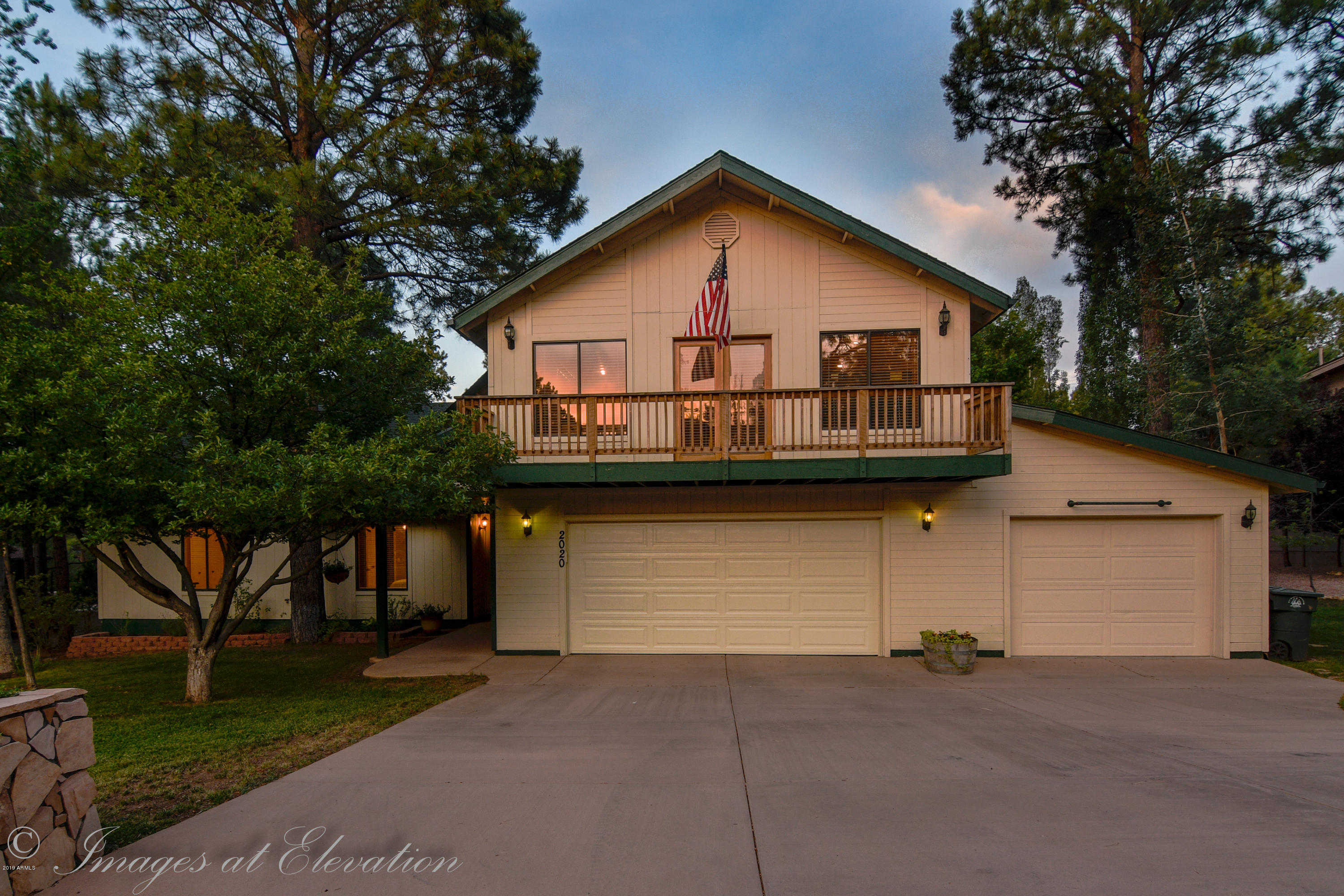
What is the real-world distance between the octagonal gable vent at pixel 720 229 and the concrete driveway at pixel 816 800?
6704mm

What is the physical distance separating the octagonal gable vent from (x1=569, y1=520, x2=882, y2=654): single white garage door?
4.49 metres

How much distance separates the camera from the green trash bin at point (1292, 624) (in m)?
8.50

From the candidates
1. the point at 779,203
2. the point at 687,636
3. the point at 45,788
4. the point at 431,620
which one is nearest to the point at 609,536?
the point at 687,636

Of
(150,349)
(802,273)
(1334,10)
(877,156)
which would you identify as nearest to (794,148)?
(877,156)

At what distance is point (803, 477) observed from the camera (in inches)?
317

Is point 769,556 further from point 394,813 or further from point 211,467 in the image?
point 211,467

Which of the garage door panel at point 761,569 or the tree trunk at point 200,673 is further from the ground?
the garage door panel at point 761,569

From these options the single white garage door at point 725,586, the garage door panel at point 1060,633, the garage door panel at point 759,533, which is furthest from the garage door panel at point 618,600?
the garage door panel at point 1060,633

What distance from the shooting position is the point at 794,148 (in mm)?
23844

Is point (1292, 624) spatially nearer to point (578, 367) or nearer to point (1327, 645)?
point (1327, 645)

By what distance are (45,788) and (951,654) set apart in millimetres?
8732

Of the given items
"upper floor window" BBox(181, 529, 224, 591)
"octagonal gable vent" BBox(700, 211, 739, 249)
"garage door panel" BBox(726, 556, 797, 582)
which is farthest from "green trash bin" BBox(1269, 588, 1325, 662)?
"upper floor window" BBox(181, 529, 224, 591)

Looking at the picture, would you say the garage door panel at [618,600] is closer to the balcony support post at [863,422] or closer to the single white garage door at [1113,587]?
the balcony support post at [863,422]

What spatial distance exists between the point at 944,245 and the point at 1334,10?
52.8 ft
